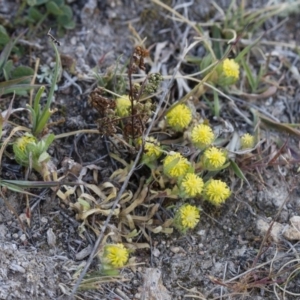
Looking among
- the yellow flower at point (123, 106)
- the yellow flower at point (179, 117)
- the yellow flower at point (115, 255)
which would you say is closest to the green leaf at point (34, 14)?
the yellow flower at point (123, 106)

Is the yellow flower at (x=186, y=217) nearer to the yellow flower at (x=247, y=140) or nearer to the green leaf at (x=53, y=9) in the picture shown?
the yellow flower at (x=247, y=140)

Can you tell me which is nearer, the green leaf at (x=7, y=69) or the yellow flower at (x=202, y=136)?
the yellow flower at (x=202, y=136)

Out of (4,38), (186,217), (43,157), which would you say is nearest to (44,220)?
(43,157)

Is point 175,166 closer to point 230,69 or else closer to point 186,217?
point 186,217

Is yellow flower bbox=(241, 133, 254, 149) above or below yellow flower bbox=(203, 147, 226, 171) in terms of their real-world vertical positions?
below

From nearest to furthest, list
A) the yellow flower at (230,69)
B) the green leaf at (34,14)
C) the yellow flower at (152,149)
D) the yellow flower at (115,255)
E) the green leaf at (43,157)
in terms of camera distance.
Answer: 1. the yellow flower at (115,255)
2. the green leaf at (43,157)
3. the yellow flower at (152,149)
4. the yellow flower at (230,69)
5. the green leaf at (34,14)

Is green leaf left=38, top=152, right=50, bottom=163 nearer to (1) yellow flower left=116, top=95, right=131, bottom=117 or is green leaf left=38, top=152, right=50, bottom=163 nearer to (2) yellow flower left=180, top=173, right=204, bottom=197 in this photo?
(1) yellow flower left=116, top=95, right=131, bottom=117

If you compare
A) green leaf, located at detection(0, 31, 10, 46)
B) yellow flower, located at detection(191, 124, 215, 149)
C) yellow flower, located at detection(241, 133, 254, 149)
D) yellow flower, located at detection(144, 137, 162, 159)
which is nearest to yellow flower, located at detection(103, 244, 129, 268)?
yellow flower, located at detection(144, 137, 162, 159)
